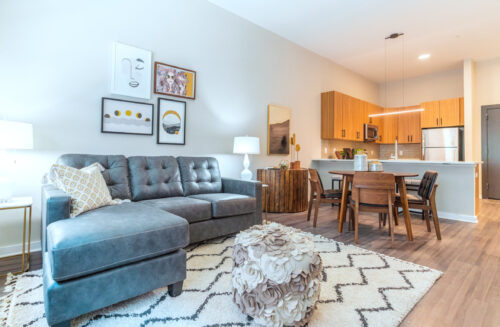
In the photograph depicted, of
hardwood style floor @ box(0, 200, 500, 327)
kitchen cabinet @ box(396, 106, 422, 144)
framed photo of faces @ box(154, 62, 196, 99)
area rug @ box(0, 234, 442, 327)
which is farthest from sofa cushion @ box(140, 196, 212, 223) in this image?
kitchen cabinet @ box(396, 106, 422, 144)

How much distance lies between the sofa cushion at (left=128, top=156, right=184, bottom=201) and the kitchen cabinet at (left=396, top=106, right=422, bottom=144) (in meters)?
6.32

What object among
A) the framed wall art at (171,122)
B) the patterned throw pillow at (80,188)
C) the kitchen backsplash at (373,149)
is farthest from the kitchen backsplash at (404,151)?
the patterned throw pillow at (80,188)

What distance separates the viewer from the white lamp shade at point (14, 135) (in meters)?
1.90

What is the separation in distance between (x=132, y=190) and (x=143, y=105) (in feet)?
3.56

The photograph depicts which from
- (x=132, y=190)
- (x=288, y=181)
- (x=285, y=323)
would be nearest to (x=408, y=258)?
(x=285, y=323)

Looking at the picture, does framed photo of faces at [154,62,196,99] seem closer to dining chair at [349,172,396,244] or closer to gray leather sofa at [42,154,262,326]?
gray leather sofa at [42,154,262,326]

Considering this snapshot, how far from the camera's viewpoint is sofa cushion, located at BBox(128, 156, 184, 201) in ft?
8.59

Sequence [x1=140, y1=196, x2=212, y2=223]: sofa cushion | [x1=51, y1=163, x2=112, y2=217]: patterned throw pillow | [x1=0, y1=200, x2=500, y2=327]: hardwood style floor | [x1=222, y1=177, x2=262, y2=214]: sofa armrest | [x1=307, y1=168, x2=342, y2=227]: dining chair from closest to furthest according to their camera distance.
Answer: [x1=0, y1=200, x2=500, y2=327]: hardwood style floor
[x1=51, y1=163, x2=112, y2=217]: patterned throw pillow
[x1=140, y1=196, x2=212, y2=223]: sofa cushion
[x1=222, y1=177, x2=262, y2=214]: sofa armrest
[x1=307, y1=168, x2=342, y2=227]: dining chair

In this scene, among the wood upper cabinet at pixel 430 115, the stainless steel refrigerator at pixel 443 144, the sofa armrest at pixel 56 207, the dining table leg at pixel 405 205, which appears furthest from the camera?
the wood upper cabinet at pixel 430 115

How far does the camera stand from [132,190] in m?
2.59

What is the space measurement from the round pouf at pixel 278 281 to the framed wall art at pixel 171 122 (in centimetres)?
227

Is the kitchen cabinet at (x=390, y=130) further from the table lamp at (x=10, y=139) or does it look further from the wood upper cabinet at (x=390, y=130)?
the table lamp at (x=10, y=139)

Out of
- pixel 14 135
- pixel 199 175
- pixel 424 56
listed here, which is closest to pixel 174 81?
pixel 199 175

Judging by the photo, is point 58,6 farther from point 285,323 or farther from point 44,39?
point 285,323
